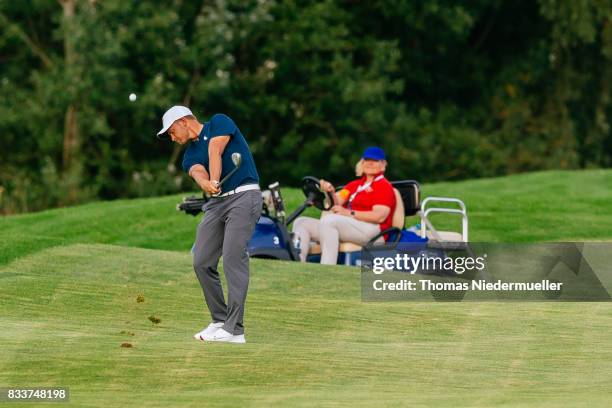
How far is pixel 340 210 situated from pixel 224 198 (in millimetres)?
4848

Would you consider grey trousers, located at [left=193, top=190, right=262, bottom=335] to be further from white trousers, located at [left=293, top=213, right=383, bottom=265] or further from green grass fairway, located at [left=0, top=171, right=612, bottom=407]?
white trousers, located at [left=293, top=213, right=383, bottom=265]

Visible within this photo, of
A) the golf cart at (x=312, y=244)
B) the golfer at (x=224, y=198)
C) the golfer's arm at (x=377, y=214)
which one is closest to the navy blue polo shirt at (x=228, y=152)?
the golfer at (x=224, y=198)

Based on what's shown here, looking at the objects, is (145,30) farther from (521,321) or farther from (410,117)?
(521,321)

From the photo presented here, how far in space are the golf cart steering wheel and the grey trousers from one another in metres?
4.38

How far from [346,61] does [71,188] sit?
621cm

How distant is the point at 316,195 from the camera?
14.7 m

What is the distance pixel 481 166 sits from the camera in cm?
3478

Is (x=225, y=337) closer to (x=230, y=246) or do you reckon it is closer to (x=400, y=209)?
(x=230, y=246)

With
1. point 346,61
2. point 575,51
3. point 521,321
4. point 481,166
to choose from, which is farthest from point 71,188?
point 521,321

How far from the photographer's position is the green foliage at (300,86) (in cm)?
3027

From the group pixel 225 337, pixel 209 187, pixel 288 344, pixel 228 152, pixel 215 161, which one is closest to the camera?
pixel 209 187

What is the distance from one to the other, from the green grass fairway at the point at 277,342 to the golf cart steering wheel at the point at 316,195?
0.59 m

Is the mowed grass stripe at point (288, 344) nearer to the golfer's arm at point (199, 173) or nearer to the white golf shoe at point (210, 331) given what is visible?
the white golf shoe at point (210, 331)

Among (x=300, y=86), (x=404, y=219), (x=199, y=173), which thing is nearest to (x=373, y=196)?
(x=404, y=219)
